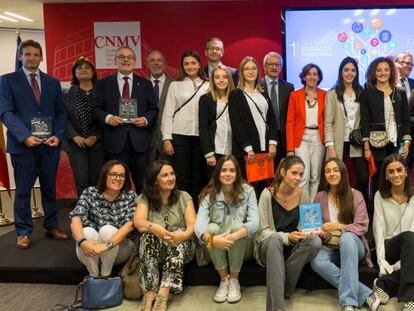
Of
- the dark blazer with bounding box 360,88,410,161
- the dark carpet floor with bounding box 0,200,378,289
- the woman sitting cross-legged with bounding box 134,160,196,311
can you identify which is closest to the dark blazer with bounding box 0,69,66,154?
the dark carpet floor with bounding box 0,200,378,289

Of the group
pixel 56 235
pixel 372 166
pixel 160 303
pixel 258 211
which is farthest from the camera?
pixel 56 235

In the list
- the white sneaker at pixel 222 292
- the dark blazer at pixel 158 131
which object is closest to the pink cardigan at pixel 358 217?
the white sneaker at pixel 222 292

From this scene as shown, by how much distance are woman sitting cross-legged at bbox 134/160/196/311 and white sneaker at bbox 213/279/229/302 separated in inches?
10.1

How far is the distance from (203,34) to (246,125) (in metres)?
2.48

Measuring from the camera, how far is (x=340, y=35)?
17.1 ft

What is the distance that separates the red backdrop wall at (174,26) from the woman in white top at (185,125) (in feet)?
6.29

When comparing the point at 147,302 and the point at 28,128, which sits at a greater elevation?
the point at 28,128

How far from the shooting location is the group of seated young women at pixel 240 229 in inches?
109

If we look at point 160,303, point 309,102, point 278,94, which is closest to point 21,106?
point 160,303

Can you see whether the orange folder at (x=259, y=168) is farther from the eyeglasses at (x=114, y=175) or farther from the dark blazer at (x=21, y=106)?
the dark blazer at (x=21, y=106)

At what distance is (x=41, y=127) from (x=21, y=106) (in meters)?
0.24

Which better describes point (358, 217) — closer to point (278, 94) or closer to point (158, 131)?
point (278, 94)

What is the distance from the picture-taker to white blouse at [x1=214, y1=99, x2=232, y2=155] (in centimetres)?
360

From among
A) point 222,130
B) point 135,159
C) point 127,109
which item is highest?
point 127,109
